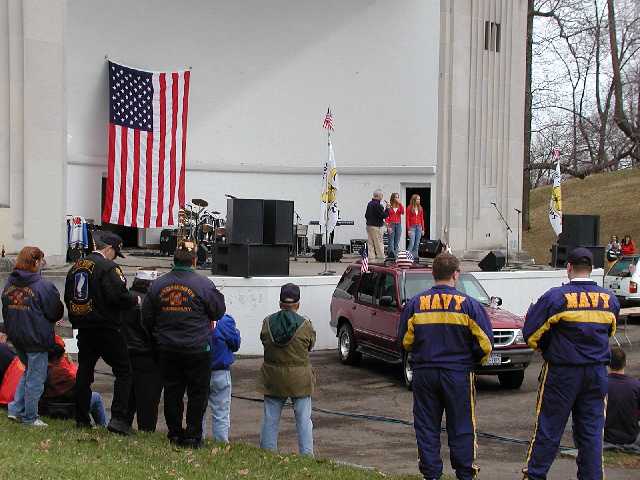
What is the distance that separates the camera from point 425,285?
48.0ft

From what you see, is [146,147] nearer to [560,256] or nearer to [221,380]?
[560,256]

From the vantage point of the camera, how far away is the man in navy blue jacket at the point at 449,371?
686cm

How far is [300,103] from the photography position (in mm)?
29109

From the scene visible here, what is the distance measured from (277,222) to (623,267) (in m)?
10.0

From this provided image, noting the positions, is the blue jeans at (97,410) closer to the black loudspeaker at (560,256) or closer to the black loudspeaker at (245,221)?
the black loudspeaker at (245,221)

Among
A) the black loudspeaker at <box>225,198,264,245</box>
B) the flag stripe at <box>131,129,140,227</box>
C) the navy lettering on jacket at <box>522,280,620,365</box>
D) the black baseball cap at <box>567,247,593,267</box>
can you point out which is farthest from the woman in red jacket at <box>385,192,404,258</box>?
the navy lettering on jacket at <box>522,280,620,365</box>

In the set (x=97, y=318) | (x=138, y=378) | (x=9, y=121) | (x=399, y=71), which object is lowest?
(x=138, y=378)

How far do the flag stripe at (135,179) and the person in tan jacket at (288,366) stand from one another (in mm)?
18185

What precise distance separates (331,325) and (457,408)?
9.65m

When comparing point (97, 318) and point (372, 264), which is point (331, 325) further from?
point (97, 318)

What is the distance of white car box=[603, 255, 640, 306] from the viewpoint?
22.0m

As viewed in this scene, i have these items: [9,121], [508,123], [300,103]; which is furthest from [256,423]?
[300,103]

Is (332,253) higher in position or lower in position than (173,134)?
lower

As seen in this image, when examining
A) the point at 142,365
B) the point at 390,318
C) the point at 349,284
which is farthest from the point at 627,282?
the point at 142,365
